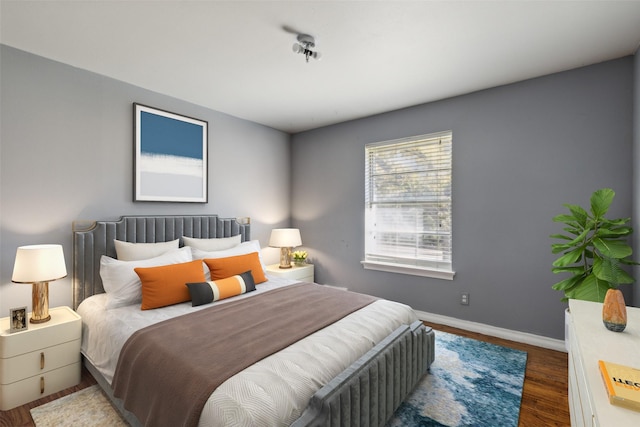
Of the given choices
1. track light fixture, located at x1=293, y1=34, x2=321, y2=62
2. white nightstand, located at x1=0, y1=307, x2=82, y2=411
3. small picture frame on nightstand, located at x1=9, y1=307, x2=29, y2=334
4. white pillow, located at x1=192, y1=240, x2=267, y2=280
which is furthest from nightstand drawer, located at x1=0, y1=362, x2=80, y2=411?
track light fixture, located at x1=293, y1=34, x2=321, y2=62

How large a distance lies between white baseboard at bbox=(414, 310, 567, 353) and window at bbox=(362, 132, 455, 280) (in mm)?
496

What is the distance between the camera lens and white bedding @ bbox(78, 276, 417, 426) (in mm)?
1259

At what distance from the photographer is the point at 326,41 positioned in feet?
7.36

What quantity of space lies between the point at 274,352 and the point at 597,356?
4.70ft

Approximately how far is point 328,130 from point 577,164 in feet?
9.48

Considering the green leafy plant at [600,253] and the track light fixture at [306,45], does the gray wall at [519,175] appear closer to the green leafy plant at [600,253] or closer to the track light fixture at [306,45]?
the green leafy plant at [600,253]

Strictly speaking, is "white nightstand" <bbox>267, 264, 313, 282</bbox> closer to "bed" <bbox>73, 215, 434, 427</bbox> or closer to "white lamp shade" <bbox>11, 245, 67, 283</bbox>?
"bed" <bbox>73, 215, 434, 427</bbox>

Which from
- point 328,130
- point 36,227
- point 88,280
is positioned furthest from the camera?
point 328,130

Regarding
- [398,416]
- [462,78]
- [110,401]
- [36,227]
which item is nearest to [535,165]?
[462,78]

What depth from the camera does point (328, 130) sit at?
4367 mm

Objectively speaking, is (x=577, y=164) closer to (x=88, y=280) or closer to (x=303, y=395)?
(x=303, y=395)

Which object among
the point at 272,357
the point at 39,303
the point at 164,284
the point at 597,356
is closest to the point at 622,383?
the point at 597,356

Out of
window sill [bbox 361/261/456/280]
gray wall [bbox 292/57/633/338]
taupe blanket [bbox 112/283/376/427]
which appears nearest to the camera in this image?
taupe blanket [bbox 112/283/376/427]

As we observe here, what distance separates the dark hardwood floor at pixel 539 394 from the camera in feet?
→ 6.15
